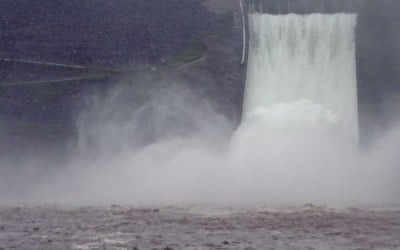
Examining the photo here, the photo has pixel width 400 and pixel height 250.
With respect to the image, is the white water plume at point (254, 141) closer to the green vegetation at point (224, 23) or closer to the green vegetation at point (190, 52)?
the green vegetation at point (224, 23)

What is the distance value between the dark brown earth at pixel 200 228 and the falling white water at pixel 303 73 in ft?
39.7

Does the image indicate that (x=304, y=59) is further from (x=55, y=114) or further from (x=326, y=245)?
(x=326, y=245)

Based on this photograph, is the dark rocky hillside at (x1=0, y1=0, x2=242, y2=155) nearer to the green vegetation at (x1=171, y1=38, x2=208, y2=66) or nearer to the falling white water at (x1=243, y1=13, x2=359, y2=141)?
the green vegetation at (x1=171, y1=38, x2=208, y2=66)

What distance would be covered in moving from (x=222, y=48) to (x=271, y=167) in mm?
9898

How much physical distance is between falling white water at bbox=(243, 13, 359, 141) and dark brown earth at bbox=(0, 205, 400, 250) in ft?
39.7

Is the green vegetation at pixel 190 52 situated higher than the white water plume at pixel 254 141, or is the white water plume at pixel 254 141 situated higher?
the green vegetation at pixel 190 52

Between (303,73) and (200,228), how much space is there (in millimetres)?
18652

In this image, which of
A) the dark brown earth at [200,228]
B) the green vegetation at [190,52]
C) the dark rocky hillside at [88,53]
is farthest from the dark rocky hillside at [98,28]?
the dark brown earth at [200,228]

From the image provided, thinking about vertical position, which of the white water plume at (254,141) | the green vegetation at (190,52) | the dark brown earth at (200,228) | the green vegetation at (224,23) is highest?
the green vegetation at (224,23)

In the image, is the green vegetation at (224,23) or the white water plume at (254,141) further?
the green vegetation at (224,23)

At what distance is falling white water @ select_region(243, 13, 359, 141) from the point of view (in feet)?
138

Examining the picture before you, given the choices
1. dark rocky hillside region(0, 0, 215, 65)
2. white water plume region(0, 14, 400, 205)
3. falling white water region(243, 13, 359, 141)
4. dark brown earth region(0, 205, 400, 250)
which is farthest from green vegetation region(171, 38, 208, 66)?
dark brown earth region(0, 205, 400, 250)

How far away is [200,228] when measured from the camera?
26.6 m

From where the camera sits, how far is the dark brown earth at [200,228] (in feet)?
78.3
